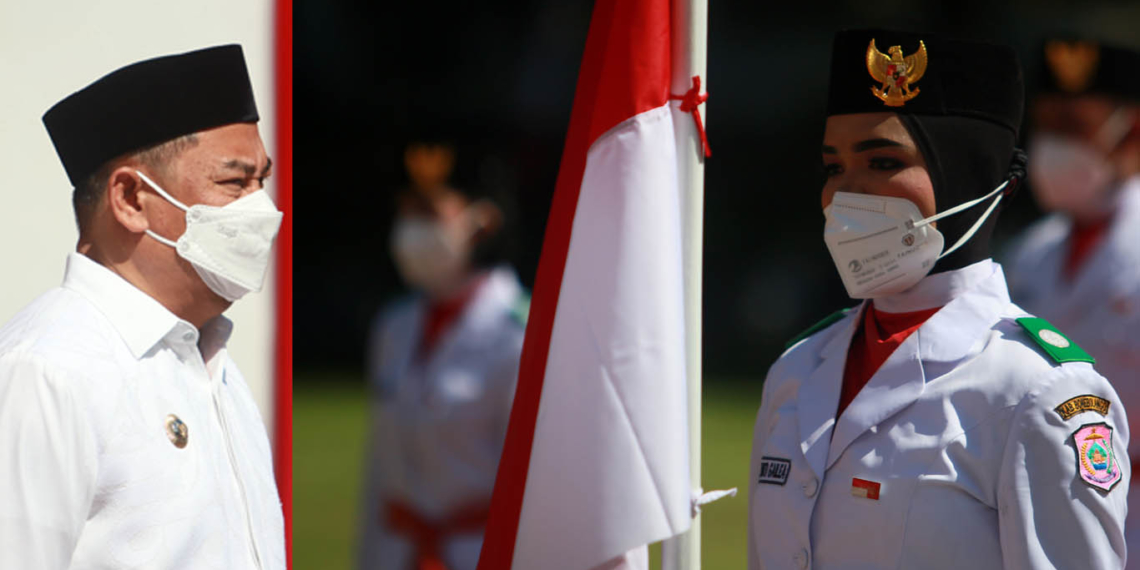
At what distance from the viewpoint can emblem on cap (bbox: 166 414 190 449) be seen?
2885mm

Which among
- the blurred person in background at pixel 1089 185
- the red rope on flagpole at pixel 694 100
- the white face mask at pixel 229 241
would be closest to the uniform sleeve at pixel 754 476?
the red rope on flagpole at pixel 694 100

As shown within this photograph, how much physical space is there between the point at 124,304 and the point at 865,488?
1.74 meters

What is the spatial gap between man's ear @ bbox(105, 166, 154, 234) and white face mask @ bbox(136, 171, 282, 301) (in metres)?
0.02

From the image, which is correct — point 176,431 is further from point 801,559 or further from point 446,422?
point 446,422

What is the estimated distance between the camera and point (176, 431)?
2904 millimetres

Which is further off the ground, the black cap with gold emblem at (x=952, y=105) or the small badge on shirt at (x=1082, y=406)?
the black cap with gold emblem at (x=952, y=105)

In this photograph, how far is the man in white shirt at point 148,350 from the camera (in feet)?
8.64

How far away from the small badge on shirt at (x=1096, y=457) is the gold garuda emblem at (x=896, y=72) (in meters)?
0.90

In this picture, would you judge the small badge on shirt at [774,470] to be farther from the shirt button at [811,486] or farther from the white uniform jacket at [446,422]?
the white uniform jacket at [446,422]

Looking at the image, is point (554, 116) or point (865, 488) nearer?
point (865, 488)

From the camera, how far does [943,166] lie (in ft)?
10.6

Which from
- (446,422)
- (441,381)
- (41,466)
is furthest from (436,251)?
(41,466)

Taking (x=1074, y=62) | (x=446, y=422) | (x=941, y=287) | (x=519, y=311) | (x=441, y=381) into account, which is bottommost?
(x=446, y=422)

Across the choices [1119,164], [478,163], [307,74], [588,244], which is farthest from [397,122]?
[588,244]
